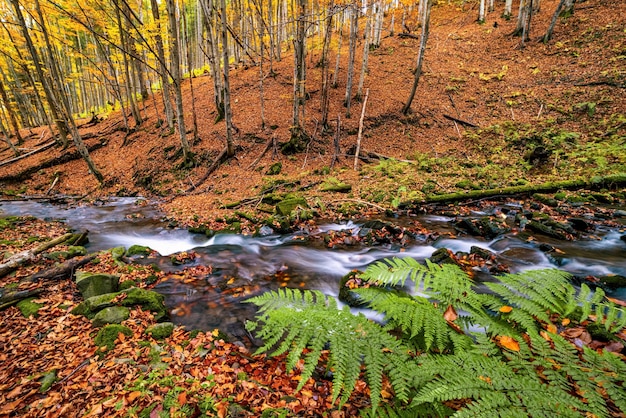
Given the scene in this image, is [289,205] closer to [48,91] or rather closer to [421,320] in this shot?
[421,320]

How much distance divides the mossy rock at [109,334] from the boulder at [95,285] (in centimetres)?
106

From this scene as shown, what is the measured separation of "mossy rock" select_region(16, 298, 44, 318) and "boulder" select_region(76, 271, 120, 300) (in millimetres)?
508

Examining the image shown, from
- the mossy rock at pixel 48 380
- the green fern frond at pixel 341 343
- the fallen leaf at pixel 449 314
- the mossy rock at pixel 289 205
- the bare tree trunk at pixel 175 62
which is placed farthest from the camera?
the bare tree trunk at pixel 175 62

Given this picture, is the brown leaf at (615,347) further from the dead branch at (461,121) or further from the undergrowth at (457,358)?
the dead branch at (461,121)

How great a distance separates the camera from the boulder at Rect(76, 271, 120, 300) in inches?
171

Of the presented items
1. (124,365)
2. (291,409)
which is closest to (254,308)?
(124,365)

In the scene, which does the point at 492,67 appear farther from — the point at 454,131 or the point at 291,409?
the point at 291,409

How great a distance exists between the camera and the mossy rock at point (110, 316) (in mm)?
3723

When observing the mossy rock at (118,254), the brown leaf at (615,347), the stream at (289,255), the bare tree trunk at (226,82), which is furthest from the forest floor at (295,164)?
the brown leaf at (615,347)

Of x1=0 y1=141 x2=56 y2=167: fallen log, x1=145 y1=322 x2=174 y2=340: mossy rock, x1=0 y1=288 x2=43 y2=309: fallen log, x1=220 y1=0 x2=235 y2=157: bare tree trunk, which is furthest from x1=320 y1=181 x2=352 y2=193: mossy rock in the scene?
x1=0 y1=141 x2=56 y2=167: fallen log

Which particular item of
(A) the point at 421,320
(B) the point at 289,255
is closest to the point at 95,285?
(B) the point at 289,255

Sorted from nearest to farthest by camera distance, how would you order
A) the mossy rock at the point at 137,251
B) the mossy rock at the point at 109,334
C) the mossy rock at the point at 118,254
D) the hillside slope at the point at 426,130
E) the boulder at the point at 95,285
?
the mossy rock at the point at 109,334
the boulder at the point at 95,285
the mossy rock at the point at 118,254
the mossy rock at the point at 137,251
the hillside slope at the point at 426,130

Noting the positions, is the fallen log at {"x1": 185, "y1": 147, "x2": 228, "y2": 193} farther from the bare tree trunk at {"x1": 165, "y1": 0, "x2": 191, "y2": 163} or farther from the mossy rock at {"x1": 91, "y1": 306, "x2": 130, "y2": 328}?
the mossy rock at {"x1": 91, "y1": 306, "x2": 130, "y2": 328}

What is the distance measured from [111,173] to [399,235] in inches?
600
